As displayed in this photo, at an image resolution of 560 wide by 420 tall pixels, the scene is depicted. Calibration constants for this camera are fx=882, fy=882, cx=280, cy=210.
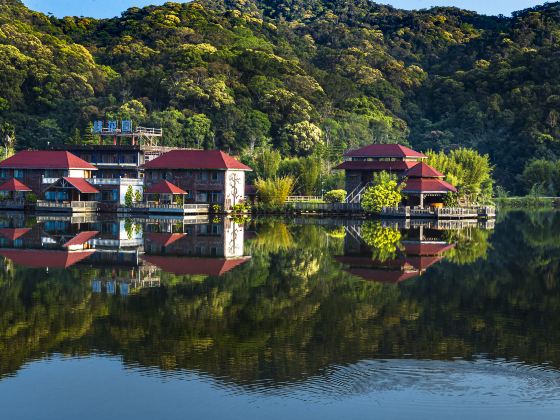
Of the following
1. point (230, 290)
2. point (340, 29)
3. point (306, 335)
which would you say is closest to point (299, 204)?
point (230, 290)

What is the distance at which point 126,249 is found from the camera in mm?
36875

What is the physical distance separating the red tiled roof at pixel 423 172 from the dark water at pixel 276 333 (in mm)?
29409

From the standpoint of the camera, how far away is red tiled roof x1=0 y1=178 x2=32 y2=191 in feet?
230

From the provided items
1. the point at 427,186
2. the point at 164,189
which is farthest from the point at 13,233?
the point at 427,186

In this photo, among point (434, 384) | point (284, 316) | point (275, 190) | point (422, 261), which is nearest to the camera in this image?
point (434, 384)

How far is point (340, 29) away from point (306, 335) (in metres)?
139

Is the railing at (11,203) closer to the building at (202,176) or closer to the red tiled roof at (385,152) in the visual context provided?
the building at (202,176)

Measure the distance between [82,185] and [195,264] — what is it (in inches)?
1522

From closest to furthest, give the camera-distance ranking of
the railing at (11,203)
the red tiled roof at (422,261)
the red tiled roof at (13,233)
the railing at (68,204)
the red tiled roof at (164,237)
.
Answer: the red tiled roof at (422,261), the red tiled roof at (164,237), the red tiled roof at (13,233), the railing at (68,204), the railing at (11,203)

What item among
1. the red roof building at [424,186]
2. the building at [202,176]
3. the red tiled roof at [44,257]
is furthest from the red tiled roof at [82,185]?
the red tiled roof at [44,257]

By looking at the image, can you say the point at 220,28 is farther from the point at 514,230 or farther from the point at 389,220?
the point at 514,230

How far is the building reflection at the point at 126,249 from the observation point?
29.6 meters

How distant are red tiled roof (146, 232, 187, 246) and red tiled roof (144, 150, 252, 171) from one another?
70.5 feet

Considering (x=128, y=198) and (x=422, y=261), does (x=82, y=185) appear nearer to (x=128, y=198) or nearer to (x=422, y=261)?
(x=128, y=198)
